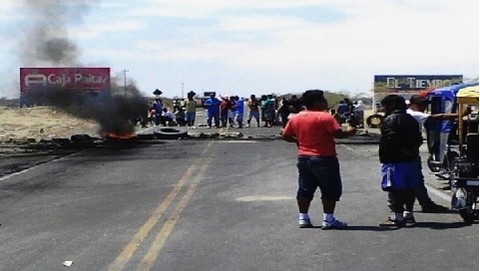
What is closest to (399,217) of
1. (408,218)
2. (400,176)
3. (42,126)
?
(408,218)

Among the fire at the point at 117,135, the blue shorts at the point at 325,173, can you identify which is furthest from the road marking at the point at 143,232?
the fire at the point at 117,135

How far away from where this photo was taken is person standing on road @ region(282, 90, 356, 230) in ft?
34.5

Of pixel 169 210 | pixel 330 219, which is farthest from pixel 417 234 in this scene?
pixel 169 210

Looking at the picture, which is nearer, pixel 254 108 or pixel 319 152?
pixel 319 152

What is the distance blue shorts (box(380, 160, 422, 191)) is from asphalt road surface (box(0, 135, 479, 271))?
0.47m

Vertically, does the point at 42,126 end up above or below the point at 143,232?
below

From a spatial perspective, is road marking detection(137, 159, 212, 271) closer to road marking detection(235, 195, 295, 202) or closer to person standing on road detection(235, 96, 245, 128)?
road marking detection(235, 195, 295, 202)

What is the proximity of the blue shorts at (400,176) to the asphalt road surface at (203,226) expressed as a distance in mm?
466

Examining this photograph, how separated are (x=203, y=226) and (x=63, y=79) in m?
23.1

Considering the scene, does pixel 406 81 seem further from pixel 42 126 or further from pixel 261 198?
pixel 261 198

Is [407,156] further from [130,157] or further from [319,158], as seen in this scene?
[130,157]

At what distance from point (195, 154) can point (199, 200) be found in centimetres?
972

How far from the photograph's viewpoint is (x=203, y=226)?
424 inches

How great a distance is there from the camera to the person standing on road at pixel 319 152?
414 inches
